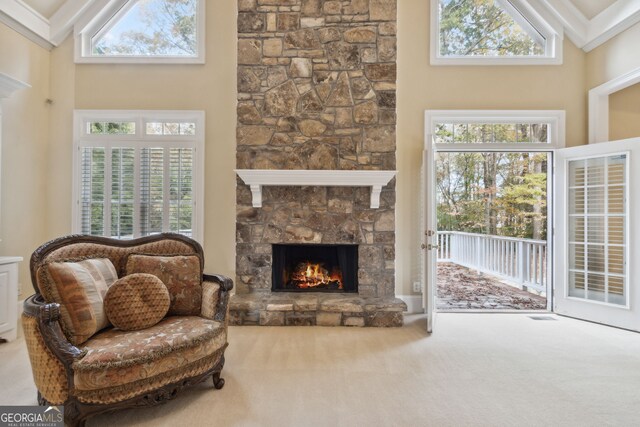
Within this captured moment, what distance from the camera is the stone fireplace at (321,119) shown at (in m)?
4.12

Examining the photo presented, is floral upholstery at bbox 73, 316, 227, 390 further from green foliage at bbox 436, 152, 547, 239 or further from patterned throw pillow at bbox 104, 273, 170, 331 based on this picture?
green foliage at bbox 436, 152, 547, 239

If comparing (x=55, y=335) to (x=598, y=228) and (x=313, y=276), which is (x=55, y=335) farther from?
(x=598, y=228)

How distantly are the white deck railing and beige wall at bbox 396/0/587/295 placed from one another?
2.24 meters

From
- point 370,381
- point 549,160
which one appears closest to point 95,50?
point 370,381

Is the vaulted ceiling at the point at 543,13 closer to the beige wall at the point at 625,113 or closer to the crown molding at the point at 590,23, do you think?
the crown molding at the point at 590,23

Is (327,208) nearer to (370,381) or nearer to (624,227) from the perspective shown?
(370,381)

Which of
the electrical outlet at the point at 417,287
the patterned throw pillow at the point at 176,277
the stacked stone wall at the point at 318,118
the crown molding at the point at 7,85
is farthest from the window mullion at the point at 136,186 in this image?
the electrical outlet at the point at 417,287

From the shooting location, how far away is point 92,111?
4.38 m

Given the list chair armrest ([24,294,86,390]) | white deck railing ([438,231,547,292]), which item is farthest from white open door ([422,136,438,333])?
white deck railing ([438,231,547,292])

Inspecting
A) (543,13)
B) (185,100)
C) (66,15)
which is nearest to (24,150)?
(66,15)

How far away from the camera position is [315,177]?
3963 millimetres

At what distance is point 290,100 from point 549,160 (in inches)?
135

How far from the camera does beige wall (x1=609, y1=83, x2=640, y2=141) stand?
4.21 meters

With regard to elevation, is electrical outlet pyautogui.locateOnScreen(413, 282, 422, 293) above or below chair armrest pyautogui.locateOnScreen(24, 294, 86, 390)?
below
